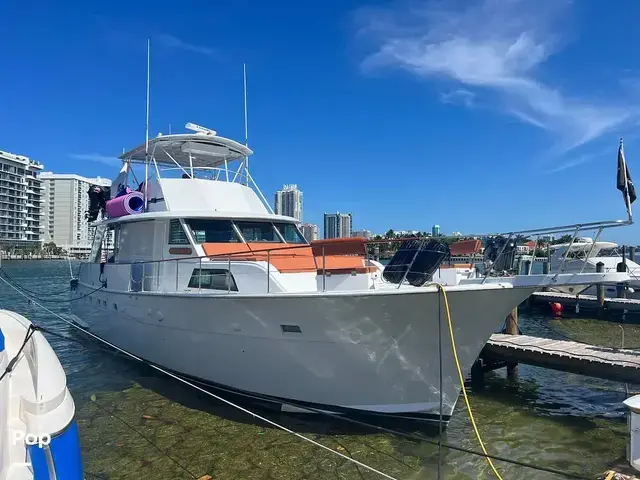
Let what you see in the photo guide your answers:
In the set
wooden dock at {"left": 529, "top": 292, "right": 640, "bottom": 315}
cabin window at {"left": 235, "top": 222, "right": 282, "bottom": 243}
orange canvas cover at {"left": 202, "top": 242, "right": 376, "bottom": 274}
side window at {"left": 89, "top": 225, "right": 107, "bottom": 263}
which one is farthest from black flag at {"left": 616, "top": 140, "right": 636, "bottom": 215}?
wooden dock at {"left": 529, "top": 292, "right": 640, "bottom": 315}

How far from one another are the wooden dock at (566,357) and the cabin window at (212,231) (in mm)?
6007

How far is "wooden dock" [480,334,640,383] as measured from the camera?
805cm

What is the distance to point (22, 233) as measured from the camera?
10050 cm

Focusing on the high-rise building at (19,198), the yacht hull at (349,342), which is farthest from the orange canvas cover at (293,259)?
the high-rise building at (19,198)

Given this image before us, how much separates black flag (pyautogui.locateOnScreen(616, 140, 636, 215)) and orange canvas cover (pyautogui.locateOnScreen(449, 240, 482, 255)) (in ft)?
6.23

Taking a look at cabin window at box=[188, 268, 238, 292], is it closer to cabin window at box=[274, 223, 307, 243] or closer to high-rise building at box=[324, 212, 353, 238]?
cabin window at box=[274, 223, 307, 243]

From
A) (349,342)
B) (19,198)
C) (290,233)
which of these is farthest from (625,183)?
(19,198)

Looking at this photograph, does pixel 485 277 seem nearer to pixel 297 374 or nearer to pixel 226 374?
pixel 297 374

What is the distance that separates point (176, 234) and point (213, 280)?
1759 millimetres

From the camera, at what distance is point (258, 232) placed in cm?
955

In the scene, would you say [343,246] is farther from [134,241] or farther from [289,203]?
[289,203]

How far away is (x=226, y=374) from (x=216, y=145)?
579 centimetres

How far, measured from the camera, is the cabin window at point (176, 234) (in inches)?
353

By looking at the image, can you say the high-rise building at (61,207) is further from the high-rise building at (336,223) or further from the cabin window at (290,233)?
the cabin window at (290,233)
